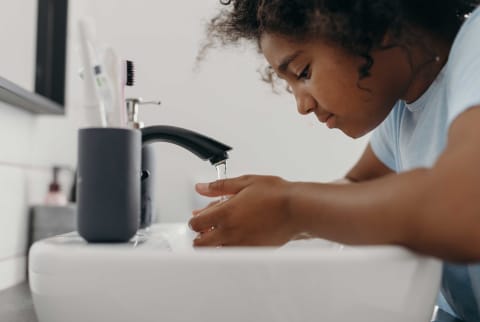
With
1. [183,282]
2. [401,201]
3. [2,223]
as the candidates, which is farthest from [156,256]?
[2,223]

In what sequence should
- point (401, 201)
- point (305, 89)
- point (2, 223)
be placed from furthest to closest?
point (2, 223) → point (305, 89) → point (401, 201)

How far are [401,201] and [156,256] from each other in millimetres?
181

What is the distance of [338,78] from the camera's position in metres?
0.67

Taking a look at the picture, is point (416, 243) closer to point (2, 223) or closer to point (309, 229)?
point (309, 229)

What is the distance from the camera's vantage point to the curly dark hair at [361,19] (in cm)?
61

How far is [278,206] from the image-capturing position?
0.45 m

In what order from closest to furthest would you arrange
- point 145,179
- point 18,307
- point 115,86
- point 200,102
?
point 115,86 < point 18,307 < point 145,179 < point 200,102

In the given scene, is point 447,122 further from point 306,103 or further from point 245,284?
point 245,284

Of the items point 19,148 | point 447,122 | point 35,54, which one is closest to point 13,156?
point 19,148

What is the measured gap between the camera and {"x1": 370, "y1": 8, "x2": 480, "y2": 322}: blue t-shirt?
0.48 metres

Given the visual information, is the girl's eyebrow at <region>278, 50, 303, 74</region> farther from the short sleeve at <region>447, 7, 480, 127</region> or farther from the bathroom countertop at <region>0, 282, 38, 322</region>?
the bathroom countertop at <region>0, 282, 38, 322</region>

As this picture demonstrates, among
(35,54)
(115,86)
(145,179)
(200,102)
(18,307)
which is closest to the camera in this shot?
(115,86)

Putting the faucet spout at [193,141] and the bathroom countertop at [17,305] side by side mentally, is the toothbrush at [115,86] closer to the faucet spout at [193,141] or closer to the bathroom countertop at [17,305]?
the faucet spout at [193,141]

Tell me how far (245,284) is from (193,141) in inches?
14.0
